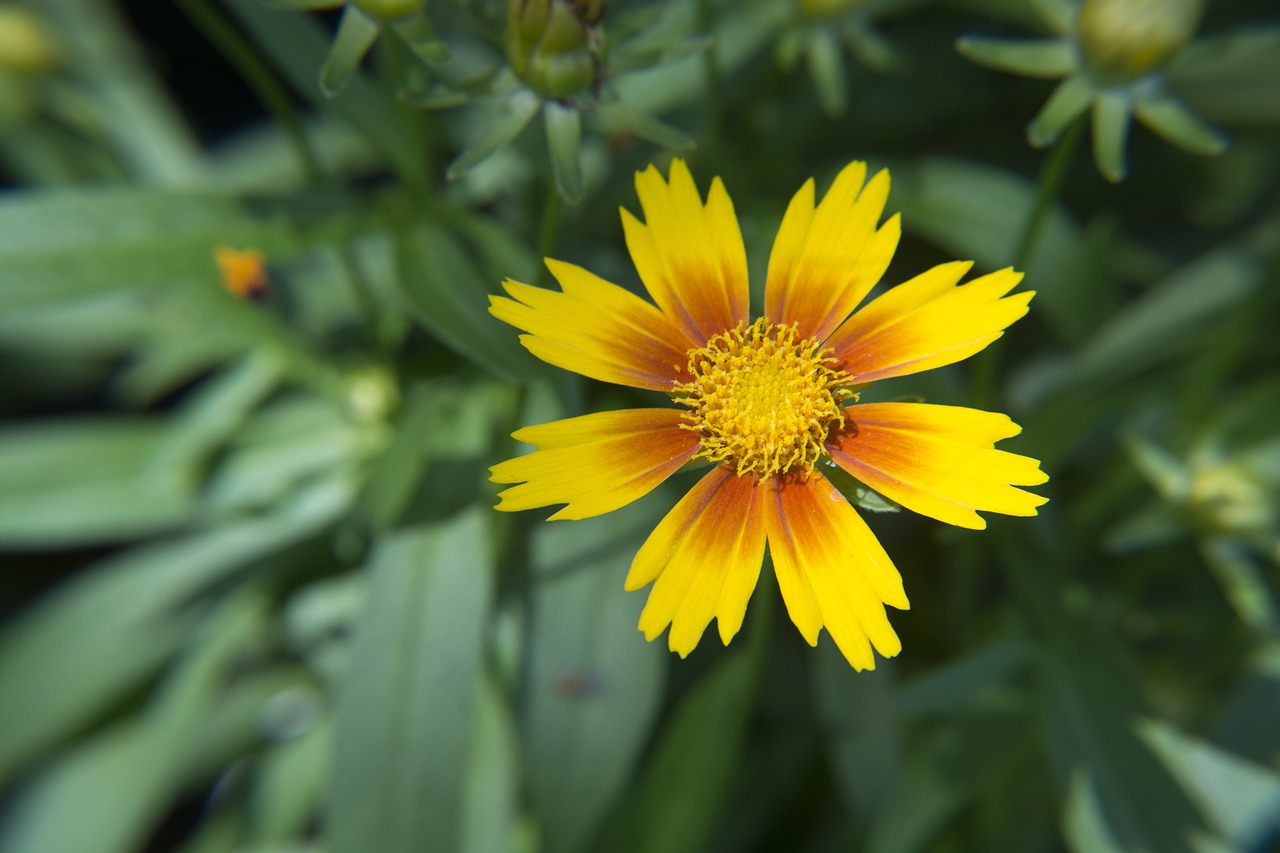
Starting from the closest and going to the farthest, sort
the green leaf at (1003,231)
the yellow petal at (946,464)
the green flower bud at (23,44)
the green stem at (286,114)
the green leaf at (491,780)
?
1. the yellow petal at (946,464)
2. the green stem at (286,114)
3. the green leaf at (491,780)
4. the green leaf at (1003,231)
5. the green flower bud at (23,44)

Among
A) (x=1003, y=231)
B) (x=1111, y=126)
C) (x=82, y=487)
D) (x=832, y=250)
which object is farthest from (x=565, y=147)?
(x=82, y=487)

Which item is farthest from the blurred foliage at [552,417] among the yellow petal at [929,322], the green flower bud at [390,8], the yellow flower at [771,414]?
the yellow petal at [929,322]

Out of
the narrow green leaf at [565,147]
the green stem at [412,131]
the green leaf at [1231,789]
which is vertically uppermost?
the green stem at [412,131]

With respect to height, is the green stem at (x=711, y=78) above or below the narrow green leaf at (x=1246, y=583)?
above

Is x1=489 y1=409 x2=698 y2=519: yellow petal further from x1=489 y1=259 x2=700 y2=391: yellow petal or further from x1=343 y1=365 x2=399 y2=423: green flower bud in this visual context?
x1=343 y1=365 x2=399 y2=423: green flower bud

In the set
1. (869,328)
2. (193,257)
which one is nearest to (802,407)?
(869,328)

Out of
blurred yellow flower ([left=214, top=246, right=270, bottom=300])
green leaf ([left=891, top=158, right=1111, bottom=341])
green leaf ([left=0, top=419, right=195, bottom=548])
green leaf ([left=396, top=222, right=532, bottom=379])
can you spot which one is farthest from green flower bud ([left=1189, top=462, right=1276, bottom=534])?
green leaf ([left=0, top=419, right=195, bottom=548])

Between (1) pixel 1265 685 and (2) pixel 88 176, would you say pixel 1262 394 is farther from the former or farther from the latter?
(2) pixel 88 176

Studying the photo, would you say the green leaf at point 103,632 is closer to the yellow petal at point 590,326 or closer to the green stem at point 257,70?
the green stem at point 257,70
